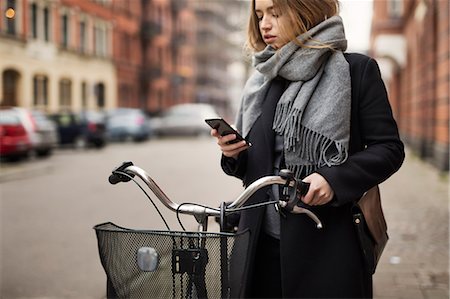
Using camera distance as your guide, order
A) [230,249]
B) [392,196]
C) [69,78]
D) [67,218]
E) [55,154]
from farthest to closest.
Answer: [69,78], [55,154], [392,196], [67,218], [230,249]

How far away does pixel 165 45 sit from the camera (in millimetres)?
62156

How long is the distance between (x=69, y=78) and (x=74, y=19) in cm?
360

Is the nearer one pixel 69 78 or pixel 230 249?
pixel 230 249

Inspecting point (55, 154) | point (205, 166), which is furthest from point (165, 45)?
point (205, 166)

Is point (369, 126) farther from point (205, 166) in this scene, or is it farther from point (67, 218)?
point (205, 166)

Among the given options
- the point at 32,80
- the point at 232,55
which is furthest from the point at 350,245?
the point at 232,55

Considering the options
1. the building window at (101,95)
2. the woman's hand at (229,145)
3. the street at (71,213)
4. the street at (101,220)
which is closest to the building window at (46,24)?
the building window at (101,95)

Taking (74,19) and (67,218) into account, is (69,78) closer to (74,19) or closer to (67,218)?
(74,19)

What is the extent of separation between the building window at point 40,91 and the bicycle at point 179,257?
1261 inches

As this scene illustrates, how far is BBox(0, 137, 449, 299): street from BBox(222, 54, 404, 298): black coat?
7.27 feet

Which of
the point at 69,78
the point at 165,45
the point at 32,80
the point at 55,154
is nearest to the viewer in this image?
the point at 55,154

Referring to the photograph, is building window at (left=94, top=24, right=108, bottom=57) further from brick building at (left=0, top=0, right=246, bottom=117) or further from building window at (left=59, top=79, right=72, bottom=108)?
building window at (left=59, top=79, right=72, bottom=108)

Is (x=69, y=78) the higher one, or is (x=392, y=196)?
(x=69, y=78)

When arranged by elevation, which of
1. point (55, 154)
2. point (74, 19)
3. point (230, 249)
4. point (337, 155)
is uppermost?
point (74, 19)
